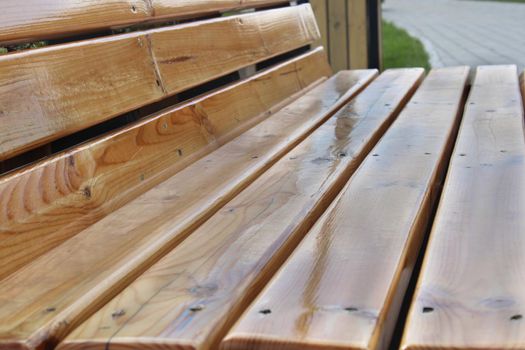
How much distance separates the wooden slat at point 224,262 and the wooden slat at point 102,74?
0.34 m

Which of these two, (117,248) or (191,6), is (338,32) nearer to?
(191,6)

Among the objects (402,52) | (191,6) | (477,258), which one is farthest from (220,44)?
(402,52)

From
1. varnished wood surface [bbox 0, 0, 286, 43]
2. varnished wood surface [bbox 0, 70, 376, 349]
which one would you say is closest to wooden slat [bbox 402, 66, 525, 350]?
varnished wood surface [bbox 0, 70, 376, 349]

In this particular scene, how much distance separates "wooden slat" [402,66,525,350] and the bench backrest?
2.21 feet

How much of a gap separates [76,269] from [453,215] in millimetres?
667

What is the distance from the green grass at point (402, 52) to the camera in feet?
25.8

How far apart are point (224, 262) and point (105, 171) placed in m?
0.50

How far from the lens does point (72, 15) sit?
1.69 metres

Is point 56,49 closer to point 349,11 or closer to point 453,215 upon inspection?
point 453,215

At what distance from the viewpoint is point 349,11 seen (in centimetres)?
589

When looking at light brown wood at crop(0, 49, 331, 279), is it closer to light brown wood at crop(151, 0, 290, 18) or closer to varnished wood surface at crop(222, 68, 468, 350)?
light brown wood at crop(151, 0, 290, 18)

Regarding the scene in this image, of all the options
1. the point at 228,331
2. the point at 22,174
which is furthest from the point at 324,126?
the point at 228,331

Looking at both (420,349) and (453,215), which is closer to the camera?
(420,349)

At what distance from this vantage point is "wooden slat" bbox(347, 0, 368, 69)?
231 inches
